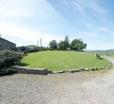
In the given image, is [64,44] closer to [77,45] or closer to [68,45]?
[68,45]

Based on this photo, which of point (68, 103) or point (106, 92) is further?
point (106, 92)

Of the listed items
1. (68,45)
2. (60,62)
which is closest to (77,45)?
(68,45)

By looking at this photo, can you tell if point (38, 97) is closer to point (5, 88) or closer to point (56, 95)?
point (56, 95)

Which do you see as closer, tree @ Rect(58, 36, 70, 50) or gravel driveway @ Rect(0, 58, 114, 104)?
gravel driveway @ Rect(0, 58, 114, 104)

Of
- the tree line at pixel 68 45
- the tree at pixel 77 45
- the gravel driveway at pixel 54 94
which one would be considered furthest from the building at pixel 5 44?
the tree at pixel 77 45

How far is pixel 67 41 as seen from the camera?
271 ft

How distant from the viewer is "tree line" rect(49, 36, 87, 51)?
79.1 m

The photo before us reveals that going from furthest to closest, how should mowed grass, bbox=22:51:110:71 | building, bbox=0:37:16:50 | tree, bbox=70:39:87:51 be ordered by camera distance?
1. tree, bbox=70:39:87:51
2. building, bbox=0:37:16:50
3. mowed grass, bbox=22:51:110:71

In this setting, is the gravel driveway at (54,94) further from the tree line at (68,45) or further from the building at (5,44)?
the tree line at (68,45)

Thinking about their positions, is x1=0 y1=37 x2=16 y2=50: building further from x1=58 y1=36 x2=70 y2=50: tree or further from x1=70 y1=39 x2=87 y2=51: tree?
x1=70 y1=39 x2=87 y2=51: tree

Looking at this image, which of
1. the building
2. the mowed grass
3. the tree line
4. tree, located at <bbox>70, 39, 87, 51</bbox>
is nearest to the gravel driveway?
the mowed grass

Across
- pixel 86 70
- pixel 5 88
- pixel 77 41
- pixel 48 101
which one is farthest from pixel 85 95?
pixel 77 41

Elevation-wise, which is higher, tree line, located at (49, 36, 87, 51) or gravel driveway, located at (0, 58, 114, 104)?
tree line, located at (49, 36, 87, 51)

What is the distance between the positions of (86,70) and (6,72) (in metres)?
7.81
